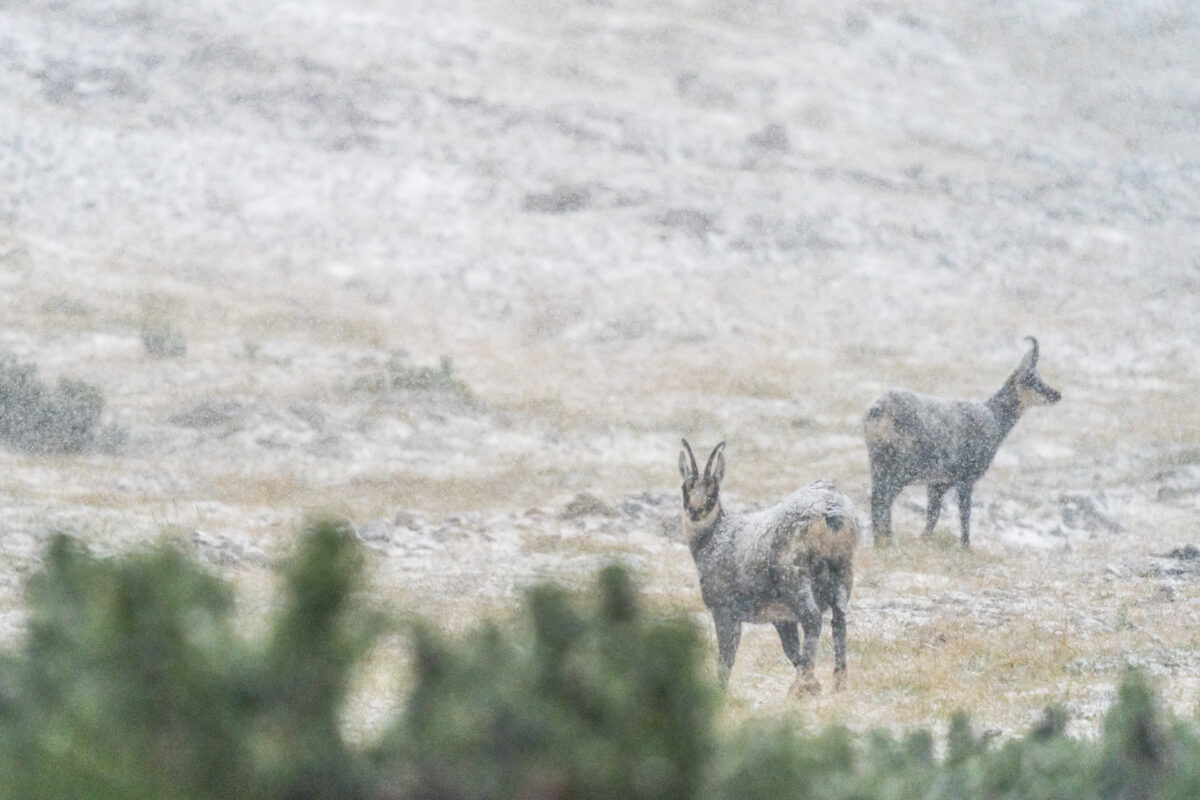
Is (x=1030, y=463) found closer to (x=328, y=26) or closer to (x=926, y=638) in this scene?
(x=926, y=638)

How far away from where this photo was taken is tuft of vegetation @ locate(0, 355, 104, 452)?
20938mm

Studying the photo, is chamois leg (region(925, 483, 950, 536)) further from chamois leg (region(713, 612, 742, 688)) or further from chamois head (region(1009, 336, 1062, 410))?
chamois leg (region(713, 612, 742, 688))

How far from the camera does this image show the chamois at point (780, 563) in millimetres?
Result: 9297

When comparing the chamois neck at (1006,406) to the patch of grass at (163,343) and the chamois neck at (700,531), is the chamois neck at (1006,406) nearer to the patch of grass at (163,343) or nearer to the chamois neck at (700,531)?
the chamois neck at (700,531)

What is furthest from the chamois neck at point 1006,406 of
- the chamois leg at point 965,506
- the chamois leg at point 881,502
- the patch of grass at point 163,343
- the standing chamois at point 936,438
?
the patch of grass at point 163,343

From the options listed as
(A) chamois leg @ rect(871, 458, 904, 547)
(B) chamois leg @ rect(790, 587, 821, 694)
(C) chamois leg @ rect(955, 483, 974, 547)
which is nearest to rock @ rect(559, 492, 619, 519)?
(A) chamois leg @ rect(871, 458, 904, 547)

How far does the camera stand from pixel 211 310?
30500mm

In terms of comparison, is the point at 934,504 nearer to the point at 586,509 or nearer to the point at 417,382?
the point at 586,509

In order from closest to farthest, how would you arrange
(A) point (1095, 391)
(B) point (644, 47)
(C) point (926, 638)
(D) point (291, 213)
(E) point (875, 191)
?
(C) point (926, 638) → (A) point (1095, 391) → (D) point (291, 213) → (E) point (875, 191) → (B) point (644, 47)

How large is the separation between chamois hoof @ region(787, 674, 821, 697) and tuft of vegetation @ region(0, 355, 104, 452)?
16.2 meters

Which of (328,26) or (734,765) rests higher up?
(328,26)

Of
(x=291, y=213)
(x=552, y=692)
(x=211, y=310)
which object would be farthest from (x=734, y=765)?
(x=291, y=213)

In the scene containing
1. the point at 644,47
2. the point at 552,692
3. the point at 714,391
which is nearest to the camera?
the point at 552,692

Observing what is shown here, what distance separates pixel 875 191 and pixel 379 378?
2457cm
